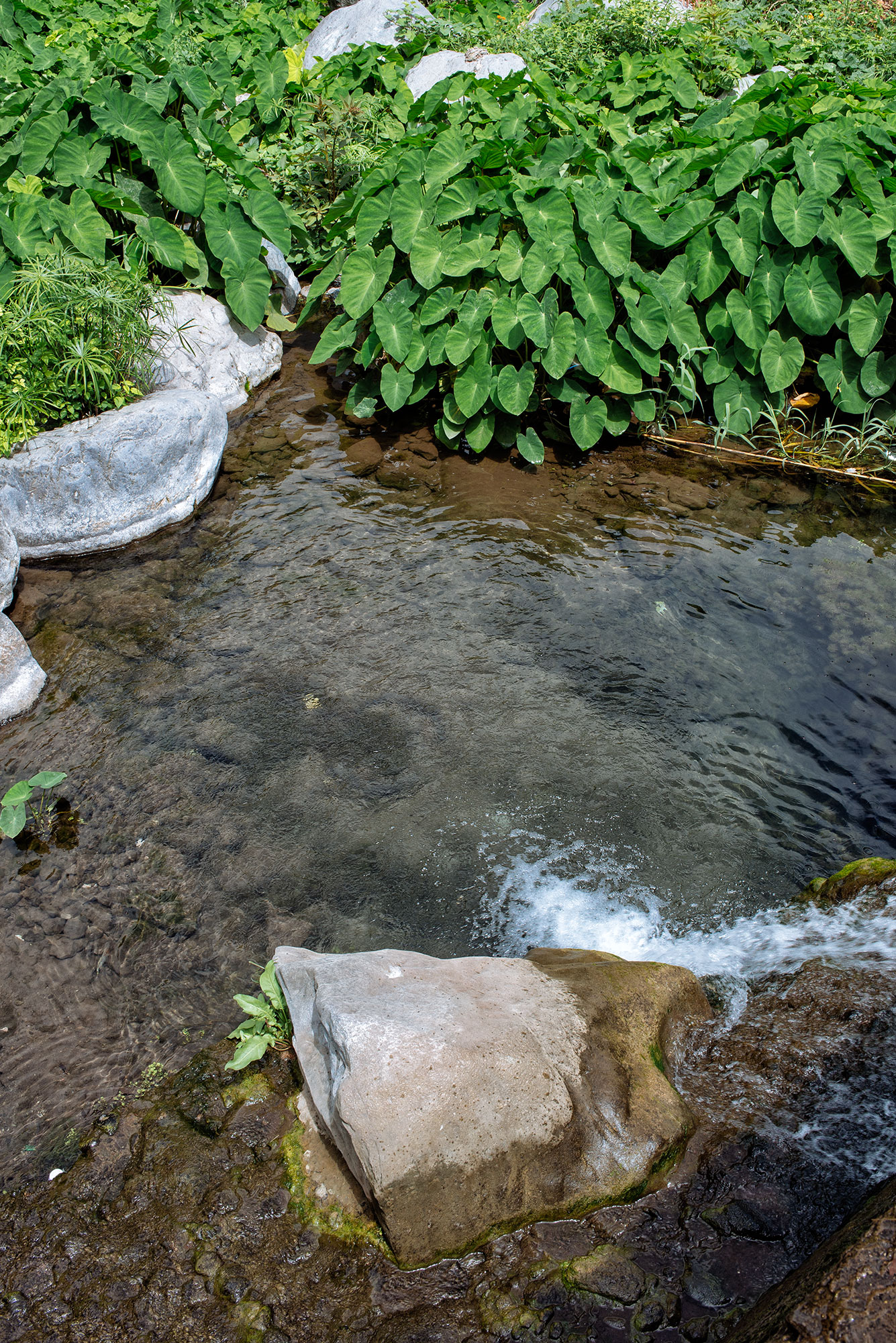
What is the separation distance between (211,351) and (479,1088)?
612cm

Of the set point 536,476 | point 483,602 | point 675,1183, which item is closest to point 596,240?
point 536,476

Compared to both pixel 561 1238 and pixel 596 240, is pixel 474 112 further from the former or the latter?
pixel 561 1238

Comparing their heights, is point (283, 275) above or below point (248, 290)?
below

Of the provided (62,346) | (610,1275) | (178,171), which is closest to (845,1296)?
(610,1275)

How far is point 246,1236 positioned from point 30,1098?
909mm

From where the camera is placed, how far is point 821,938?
3.07 metres

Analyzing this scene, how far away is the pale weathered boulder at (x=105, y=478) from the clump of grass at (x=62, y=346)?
0.60 ft

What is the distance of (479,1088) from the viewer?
2.23m

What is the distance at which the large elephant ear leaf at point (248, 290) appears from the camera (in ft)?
22.2

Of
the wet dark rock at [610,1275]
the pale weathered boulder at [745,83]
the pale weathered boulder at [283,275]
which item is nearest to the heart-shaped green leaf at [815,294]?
the pale weathered boulder at [745,83]

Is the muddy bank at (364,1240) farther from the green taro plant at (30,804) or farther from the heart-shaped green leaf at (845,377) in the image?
the heart-shaped green leaf at (845,377)

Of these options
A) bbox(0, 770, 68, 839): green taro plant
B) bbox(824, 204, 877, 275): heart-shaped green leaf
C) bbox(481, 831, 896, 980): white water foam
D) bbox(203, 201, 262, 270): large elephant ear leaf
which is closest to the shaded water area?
bbox(481, 831, 896, 980): white water foam

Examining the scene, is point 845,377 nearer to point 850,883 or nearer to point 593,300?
point 593,300

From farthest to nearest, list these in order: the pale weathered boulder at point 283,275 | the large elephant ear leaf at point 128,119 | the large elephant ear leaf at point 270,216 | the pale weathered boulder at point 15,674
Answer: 1. the pale weathered boulder at point 283,275
2. the large elephant ear leaf at point 270,216
3. the large elephant ear leaf at point 128,119
4. the pale weathered boulder at point 15,674
